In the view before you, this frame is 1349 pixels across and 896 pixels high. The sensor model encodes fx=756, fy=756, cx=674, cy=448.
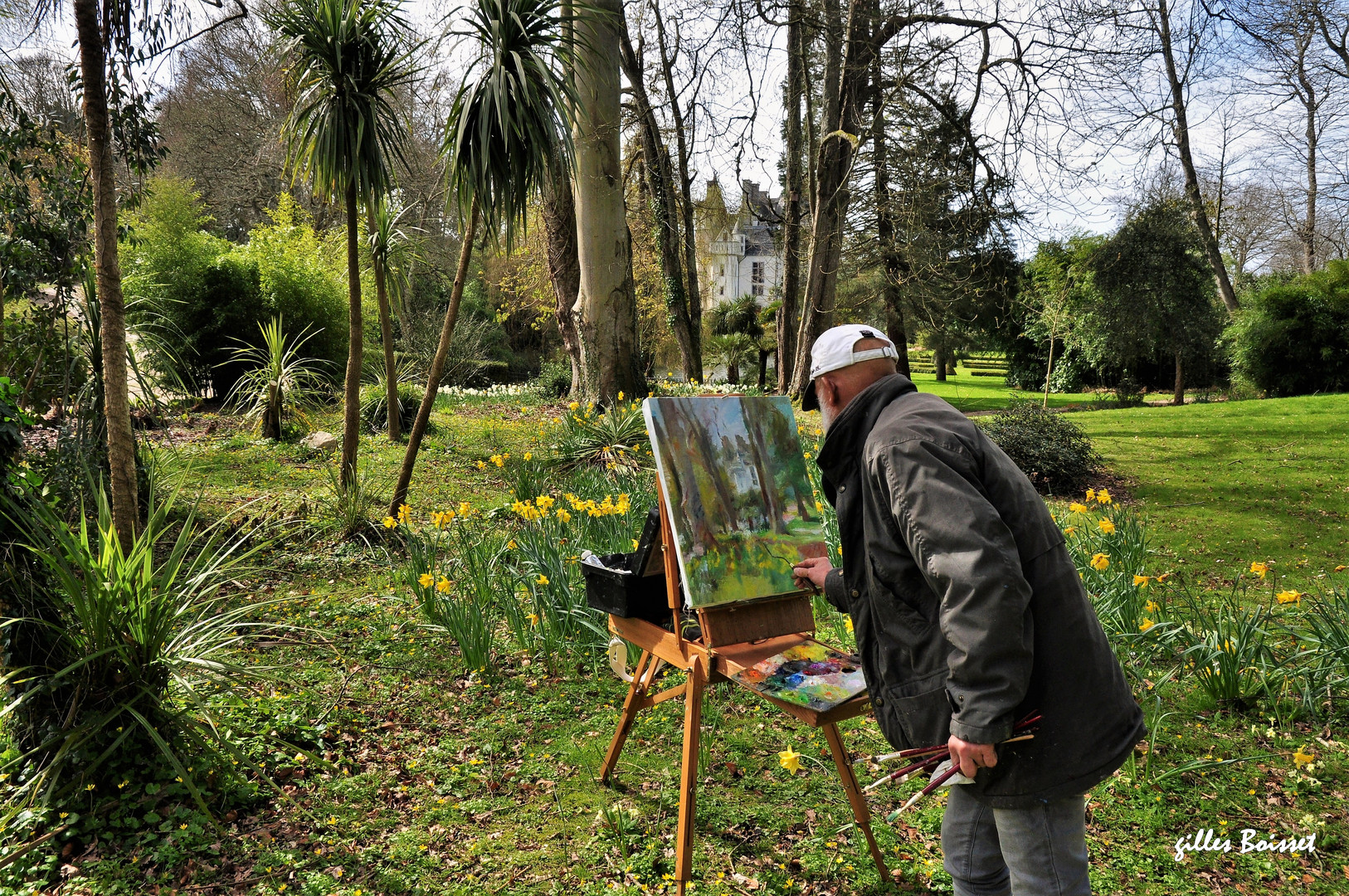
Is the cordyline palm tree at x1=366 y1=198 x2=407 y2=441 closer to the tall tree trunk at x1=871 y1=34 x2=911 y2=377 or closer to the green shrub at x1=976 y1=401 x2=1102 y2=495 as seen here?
the tall tree trunk at x1=871 y1=34 x2=911 y2=377

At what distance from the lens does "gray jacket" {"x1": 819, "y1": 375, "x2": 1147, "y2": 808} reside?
1.51 meters

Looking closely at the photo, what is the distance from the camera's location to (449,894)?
2.40 metres

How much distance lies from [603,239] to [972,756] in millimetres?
8476

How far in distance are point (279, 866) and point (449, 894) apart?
0.59 metres

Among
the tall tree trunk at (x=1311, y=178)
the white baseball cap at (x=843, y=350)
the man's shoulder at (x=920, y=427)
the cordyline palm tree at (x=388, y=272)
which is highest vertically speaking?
the tall tree trunk at (x=1311, y=178)

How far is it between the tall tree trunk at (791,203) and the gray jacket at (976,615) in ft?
37.3

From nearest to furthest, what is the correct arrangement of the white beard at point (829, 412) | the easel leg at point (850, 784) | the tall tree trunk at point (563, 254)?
the white beard at point (829, 412) → the easel leg at point (850, 784) → the tall tree trunk at point (563, 254)

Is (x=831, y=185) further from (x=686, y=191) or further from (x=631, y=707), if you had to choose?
(x=631, y=707)

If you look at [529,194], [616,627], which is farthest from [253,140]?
[616,627]

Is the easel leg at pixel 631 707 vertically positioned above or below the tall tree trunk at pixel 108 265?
below

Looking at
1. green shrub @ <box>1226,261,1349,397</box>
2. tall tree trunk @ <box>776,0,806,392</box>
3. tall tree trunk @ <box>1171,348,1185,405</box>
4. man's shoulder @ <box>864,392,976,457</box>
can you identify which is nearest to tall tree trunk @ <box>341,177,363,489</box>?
man's shoulder @ <box>864,392,976,457</box>

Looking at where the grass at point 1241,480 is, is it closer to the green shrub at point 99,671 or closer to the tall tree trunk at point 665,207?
the green shrub at point 99,671

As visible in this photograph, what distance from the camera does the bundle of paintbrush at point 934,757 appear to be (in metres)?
1.57

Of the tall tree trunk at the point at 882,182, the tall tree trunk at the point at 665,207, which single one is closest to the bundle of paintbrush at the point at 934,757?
the tall tree trunk at the point at 882,182
